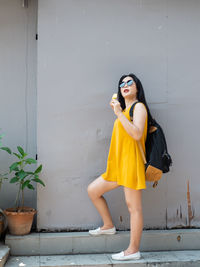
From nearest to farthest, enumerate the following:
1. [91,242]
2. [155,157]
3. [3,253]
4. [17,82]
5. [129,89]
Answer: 1. [3,253]
2. [155,157]
3. [129,89]
4. [91,242]
5. [17,82]

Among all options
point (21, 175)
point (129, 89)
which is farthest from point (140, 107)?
point (21, 175)

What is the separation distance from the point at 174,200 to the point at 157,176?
2.88 ft

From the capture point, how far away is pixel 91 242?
14.5 feet

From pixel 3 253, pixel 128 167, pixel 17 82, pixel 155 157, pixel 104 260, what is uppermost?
pixel 17 82

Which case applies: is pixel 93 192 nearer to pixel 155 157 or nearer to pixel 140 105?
pixel 155 157

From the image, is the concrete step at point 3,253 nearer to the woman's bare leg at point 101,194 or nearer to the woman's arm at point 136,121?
the woman's bare leg at point 101,194

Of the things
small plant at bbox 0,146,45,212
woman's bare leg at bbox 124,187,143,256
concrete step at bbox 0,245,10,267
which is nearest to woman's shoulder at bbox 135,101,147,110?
woman's bare leg at bbox 124,187,143,256

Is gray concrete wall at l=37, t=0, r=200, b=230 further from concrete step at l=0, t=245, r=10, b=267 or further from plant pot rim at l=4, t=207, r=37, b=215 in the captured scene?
concrete step at l=0, t=245, r=10, b=267

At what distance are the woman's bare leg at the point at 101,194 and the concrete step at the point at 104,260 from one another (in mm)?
416

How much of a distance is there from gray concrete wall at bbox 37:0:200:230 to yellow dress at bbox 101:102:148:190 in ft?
1.52

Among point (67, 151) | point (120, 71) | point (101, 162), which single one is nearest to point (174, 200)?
point (101, 162)

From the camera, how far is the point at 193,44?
16.2 ft

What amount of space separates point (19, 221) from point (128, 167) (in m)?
1.46

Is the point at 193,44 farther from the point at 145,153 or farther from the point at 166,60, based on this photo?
the point at 145,153
